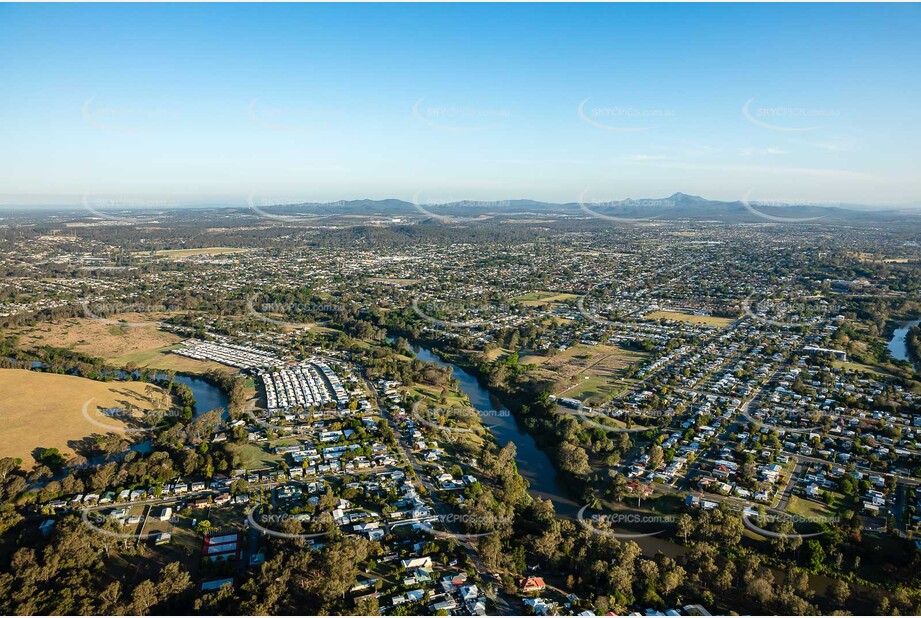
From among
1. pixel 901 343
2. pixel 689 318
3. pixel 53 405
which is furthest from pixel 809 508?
pixel 53 405

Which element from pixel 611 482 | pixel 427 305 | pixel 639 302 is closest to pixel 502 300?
pixel 427 305

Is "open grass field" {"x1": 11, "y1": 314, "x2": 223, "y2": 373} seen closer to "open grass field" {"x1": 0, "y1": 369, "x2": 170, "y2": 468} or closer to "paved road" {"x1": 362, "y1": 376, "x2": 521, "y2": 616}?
"open grass field" {"x1": 0, "y1": 369, "x2": 170, "y2": 468}

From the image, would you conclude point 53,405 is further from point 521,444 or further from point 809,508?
point 809,508

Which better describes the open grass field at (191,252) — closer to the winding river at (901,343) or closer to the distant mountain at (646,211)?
the distant mountain at (646,211)

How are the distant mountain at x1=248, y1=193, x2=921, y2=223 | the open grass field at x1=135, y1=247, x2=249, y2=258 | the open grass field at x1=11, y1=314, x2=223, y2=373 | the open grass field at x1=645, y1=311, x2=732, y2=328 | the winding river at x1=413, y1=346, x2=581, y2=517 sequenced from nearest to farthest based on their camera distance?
the winding river at x1=413, y1=346, x2=581, y2=517, the open grass field at x1=11, y1=314, x2=223, y2=373, the open grass field at x1=645, y1=311, x2=732, y2=328, the open grass field at x1=135, y1=247, x2=249, y2=258, the distant mountain at x1=248, y1=193, x2=921, y2=223

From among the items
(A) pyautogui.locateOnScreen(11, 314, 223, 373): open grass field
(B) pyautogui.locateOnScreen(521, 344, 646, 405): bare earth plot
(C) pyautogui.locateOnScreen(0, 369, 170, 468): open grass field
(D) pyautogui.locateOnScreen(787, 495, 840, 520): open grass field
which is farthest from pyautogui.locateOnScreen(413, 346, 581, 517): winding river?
(C) pyautogui.locateOnScreen(0, 369, 170, 468): open grass field

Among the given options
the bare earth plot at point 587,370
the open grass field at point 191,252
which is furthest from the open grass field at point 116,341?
the open grass field at point 191,252
